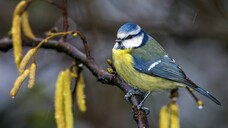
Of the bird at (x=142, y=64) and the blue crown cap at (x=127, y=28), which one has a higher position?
the blue crown cap at (x=127, y=28)

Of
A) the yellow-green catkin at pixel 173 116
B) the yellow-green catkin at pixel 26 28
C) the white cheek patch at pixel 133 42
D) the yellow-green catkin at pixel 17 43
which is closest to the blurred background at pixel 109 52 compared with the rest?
the white cheek patch at pixel 133 42

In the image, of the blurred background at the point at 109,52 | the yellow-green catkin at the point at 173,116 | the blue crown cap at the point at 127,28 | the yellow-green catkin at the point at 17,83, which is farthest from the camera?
the blurred background at the point at 109,52

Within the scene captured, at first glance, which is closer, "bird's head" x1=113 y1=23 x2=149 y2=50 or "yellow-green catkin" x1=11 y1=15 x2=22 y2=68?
"yellow-green catkin" x1=11 y1=15 x2=22 y2=68

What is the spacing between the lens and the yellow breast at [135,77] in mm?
2104

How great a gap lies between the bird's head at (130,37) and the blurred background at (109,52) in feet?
1.84

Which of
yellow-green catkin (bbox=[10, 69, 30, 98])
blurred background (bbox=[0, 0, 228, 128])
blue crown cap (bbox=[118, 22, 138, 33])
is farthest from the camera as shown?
blurred background (bbox=[0, 0, 228, 128])

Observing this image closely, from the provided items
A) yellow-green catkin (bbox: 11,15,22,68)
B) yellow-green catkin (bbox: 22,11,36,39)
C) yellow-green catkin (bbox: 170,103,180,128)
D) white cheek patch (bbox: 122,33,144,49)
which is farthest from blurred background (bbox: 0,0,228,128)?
yellow-green catkin (bbox: 170,103,180,128)

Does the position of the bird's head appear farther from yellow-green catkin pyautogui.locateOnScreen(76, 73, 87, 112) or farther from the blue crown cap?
yellow-green catkin pyautogui.locateOnScreen(76, 73, 87, 112)

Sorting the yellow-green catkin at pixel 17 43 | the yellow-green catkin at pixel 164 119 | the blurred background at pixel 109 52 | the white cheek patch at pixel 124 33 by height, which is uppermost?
the yellow-green catkin at pixel 17 43

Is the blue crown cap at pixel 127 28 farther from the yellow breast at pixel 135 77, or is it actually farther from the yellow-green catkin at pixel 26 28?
the yellow-green catkin at pixel 26 28

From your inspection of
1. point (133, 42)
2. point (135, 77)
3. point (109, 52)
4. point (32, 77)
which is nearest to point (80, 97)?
point (32, 77)

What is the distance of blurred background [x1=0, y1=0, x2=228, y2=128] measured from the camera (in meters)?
2.75

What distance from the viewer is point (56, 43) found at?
5.88 ft

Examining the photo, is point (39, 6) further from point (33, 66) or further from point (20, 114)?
point (33, 66)
